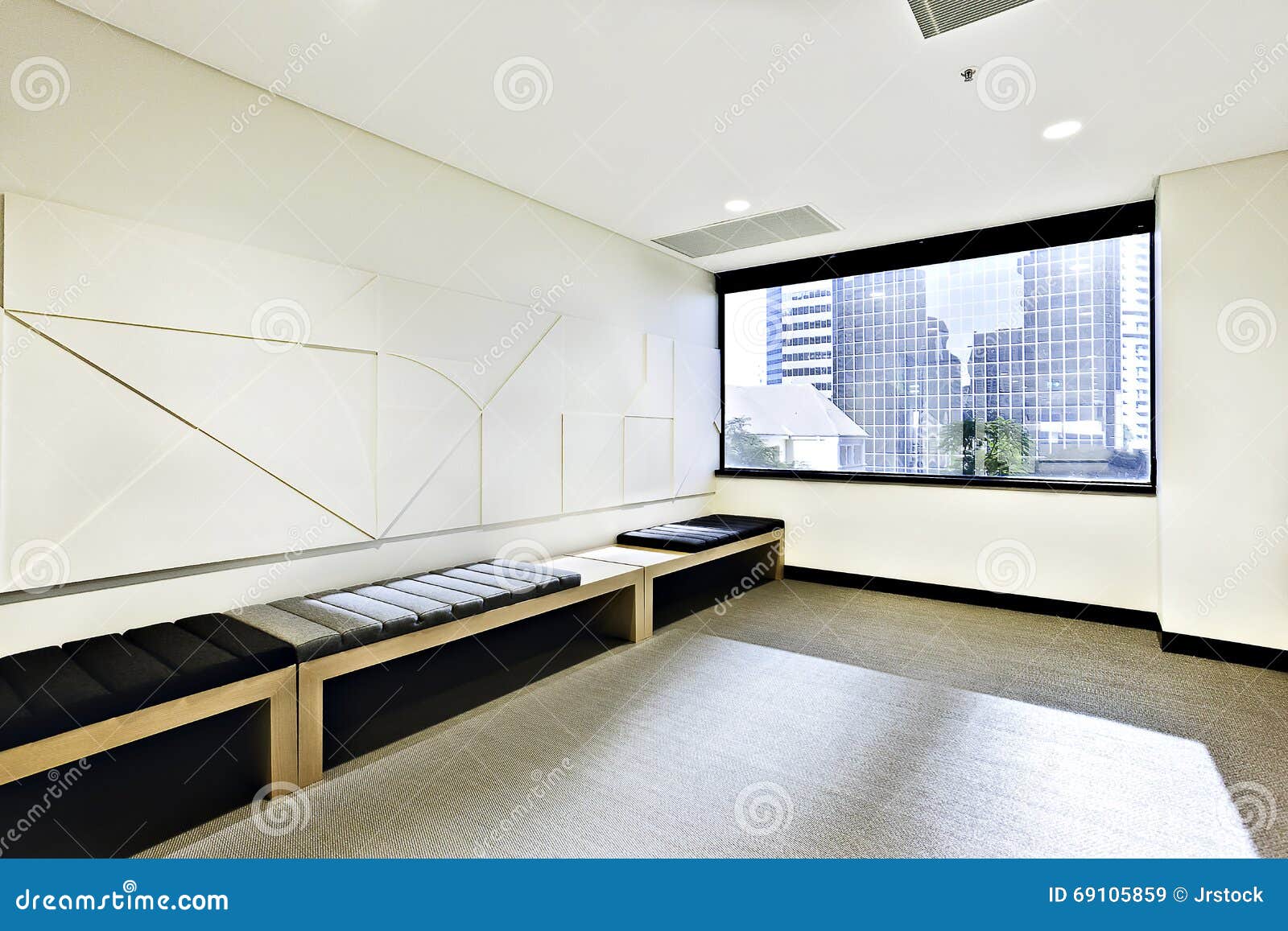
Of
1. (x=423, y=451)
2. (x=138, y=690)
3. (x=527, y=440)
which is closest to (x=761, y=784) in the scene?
(x=138, y=690)

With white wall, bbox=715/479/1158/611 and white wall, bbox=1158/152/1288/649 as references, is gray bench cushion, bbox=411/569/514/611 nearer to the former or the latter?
white wall, bbox=715/479/1158/611

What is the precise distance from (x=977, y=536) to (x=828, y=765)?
282 cm

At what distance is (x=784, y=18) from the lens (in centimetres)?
237

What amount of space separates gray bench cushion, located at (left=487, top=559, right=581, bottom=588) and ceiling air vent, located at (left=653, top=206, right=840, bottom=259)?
253cm

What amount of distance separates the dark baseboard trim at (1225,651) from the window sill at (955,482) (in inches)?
34.0

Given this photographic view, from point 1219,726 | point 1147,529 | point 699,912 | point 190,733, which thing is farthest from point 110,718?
point 1147,529

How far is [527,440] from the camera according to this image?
12.9 ft

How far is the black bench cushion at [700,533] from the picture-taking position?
14.3ft

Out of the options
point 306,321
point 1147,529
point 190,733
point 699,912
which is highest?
point 306,321

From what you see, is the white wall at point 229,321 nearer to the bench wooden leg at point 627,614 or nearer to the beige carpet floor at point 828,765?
the bench wooden leg at point 627,614

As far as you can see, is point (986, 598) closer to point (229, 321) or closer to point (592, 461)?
point (592, 461)

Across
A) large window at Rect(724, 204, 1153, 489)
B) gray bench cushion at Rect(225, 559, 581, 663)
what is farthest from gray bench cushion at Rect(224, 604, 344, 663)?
large window at Rect(724, 204, 1153, 489)

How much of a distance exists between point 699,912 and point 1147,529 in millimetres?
3809

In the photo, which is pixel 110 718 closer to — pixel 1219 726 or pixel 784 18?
pixel 784 18
